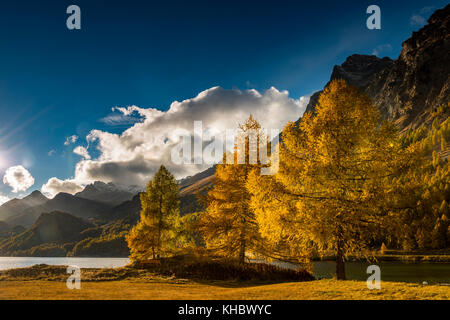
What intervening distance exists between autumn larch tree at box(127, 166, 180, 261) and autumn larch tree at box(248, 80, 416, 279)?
60.0 ft

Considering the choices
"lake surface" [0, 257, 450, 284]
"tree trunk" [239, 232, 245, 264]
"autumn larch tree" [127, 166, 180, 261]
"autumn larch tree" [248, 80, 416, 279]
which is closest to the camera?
"autumn larch tree" [248, 80, 416, 279]

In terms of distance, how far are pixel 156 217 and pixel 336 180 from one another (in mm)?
22311

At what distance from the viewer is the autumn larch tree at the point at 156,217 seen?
30.4 metres

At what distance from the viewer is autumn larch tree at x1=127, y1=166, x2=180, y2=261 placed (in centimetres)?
3038

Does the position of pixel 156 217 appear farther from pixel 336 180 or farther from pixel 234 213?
pixel 336 180

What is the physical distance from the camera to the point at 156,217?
3062 cm

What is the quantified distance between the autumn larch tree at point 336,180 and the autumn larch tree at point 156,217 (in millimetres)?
18290

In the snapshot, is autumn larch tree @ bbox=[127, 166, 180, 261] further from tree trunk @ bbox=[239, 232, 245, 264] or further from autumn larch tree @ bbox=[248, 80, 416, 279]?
autumn larch tree @ bbox=[248, 80, 416, 279]

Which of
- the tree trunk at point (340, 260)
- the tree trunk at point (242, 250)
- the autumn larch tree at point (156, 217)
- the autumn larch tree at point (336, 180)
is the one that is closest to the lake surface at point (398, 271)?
the tree trunk at point (242, 250)

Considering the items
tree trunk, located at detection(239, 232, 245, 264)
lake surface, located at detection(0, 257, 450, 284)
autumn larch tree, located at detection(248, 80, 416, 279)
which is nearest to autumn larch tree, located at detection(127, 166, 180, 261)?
tree trunk, located at detection(239, 232, 245, 264)

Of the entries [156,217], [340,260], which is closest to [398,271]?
[340,260]
